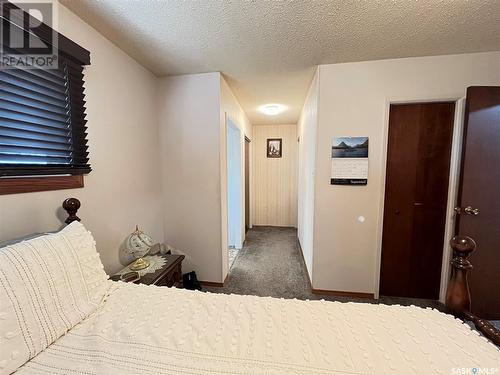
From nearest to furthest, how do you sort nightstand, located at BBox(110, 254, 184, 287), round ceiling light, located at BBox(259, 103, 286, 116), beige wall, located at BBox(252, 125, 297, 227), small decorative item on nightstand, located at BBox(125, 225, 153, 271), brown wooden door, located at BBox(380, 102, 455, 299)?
nightstand, located at BBox(110, 254, 184, 287) → small decorative item on nightstand, located at BBox(125, 225, 153, 271) → brown wooden door, located at BBox(380, 102, 455, 299) → round ceiling light, located at BBox(259, 103, 286, 116) → beige wall, located at BBox(252, 125, 297, 227)

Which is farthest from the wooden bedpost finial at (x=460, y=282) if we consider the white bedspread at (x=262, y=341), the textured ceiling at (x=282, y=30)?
the textured ceiling at (x=282, y=30)

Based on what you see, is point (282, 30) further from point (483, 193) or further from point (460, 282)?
point (483, 193)

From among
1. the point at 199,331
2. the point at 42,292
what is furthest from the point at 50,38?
the point at 199,331

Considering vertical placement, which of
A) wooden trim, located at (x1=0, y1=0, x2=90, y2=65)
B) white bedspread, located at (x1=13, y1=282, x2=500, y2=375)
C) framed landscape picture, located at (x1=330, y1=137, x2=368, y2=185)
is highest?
wooden trim, located at (x1=0, y1=0, x2=90, y2=65)

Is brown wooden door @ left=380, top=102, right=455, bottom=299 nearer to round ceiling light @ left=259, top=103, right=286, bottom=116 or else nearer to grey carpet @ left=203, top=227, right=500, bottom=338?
grey carpet @ left=203, top=227, right=500, bottom=338

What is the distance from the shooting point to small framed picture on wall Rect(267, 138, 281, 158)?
189 inches

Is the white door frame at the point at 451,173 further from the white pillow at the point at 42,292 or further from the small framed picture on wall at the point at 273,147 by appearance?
the small framed picture on wall at the point at 273,147

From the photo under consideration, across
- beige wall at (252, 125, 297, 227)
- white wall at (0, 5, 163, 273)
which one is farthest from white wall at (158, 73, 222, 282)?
beige wall at (252, 125, 297, 227)

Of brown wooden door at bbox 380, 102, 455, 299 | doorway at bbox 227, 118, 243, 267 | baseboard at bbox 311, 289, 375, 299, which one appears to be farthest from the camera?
doorway at bbox 227, 118, 243, 267

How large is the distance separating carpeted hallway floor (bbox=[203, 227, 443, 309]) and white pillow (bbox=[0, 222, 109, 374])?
164 cm

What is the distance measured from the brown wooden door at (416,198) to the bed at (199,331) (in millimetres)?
1343

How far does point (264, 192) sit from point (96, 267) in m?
4.02

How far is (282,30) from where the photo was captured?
1.58m

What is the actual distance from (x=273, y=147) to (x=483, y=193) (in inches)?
137
